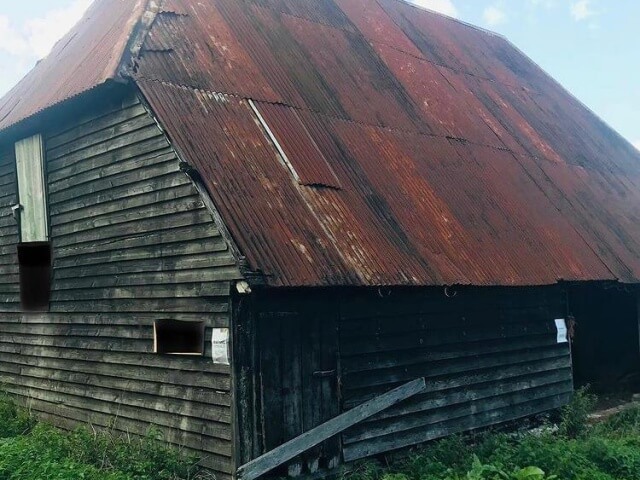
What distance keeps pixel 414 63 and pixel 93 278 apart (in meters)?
7.60

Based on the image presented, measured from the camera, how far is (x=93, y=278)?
890 centimetres

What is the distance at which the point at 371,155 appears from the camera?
31.1 ft

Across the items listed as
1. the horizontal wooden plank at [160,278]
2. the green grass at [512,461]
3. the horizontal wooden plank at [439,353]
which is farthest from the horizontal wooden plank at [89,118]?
the green grass at [512,461]

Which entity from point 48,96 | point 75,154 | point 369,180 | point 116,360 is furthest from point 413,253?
point 48,96

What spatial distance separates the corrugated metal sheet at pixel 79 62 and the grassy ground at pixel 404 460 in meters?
4.21

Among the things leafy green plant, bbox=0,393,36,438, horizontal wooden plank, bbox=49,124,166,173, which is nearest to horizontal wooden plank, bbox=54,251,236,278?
horizontal wooden plank, bbox=49,124,166,173

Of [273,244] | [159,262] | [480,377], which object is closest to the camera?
[273,244]

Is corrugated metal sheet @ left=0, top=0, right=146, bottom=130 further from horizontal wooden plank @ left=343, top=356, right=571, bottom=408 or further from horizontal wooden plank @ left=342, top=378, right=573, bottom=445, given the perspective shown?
horizontal wooden plank @ left=342, top=378, right=573, bottom=445

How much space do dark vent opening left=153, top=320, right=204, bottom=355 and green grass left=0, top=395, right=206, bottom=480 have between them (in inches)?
37.0

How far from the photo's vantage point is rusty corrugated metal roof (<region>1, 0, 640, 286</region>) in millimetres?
7453

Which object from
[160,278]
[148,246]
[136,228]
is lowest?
[160,278]

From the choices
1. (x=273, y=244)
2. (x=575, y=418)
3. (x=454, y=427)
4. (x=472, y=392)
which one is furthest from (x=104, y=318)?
(x=575, y=418)

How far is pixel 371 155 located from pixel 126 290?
12.3 ft

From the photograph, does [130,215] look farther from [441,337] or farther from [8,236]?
[441,337]
